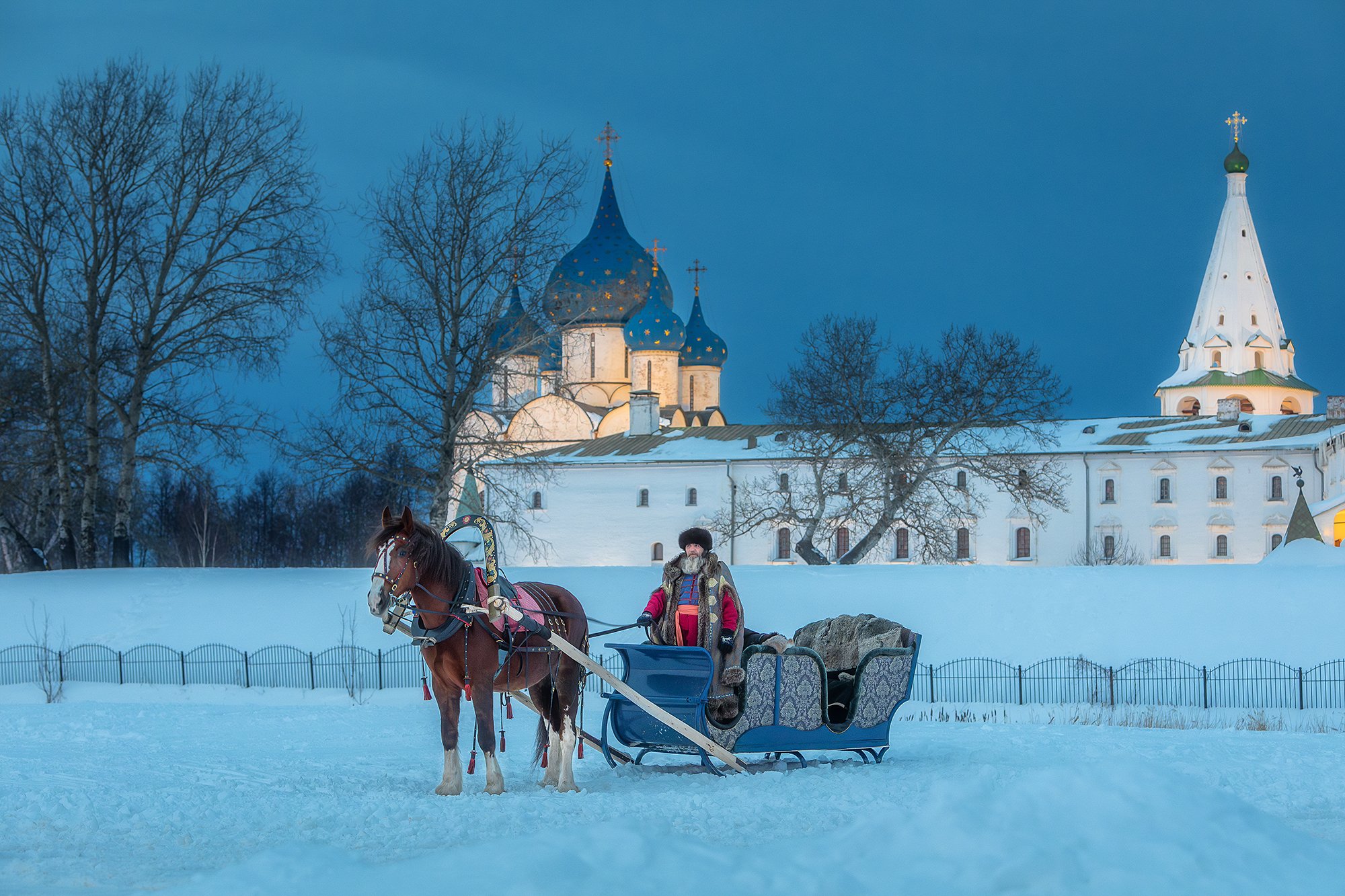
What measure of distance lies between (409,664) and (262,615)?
3225 millimetres

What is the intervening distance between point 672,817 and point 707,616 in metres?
2.14

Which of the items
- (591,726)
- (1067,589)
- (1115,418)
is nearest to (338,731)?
(591,726)

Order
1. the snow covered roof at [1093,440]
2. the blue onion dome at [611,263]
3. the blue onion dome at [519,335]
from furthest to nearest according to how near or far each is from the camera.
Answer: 1. the blue onion dome at [611,263]
2. the snow covered roof at [1093,440]
3. the blue onion dome at [519,335]

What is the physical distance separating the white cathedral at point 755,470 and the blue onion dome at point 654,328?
0.22 feet

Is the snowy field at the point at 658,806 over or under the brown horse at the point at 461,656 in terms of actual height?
under

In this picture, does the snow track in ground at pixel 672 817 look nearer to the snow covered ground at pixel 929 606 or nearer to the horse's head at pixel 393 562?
the horse's head at pixel 393 562

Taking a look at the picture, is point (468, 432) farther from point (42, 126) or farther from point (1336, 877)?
point (1336, 877)

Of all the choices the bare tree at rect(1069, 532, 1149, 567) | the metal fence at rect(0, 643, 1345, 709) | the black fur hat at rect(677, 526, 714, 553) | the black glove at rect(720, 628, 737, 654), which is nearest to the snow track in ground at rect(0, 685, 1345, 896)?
the black glove at rect(720, 628, 737, 654)

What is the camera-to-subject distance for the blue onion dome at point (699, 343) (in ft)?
239

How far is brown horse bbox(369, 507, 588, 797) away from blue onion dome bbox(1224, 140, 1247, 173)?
78.4 metres

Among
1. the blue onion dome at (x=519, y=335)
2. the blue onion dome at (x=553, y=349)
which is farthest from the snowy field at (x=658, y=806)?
the blue onion dome at (x=553, y=349)

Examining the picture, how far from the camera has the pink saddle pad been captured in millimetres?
10047

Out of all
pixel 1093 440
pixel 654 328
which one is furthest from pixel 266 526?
pixel 1093 440

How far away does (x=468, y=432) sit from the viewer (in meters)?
26.4
